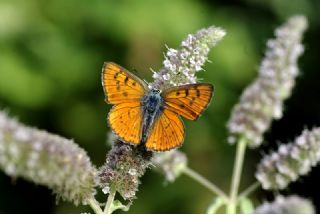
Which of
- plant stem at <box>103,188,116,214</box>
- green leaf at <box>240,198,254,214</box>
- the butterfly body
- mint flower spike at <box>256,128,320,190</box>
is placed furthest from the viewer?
Answer: green leaf at <box>240,198,254,214</box>

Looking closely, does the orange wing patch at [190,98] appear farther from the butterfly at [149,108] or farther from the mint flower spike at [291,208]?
the mint flower spike at [291,208]

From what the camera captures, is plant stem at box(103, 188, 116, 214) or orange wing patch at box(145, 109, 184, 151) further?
orange wing patch at box(145, 109, 184, 151)

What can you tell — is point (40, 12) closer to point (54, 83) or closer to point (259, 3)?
point (54, 83)

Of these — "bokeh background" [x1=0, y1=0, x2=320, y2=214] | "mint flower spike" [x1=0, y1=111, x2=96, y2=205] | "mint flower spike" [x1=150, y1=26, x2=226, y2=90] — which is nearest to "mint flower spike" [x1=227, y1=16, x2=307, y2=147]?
"mint flower spike" [x1=150, y1=26, x2=226, y2=90]

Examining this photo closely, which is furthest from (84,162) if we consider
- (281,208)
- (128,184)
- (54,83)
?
(54,83)

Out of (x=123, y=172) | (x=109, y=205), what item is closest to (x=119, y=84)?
(x=123, y=172)

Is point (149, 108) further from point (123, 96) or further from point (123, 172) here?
point (123, 172)

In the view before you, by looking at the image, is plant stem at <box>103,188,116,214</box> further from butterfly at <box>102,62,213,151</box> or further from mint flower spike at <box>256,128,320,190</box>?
mint flower spike at <box>256,128,320,190</box>
